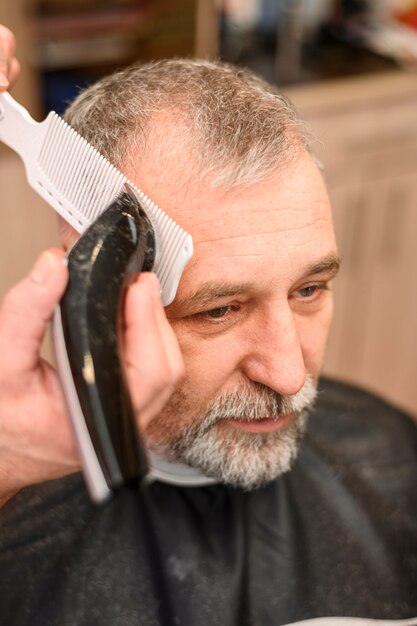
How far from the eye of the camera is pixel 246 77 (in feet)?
4.57

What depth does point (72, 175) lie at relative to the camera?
1223 mm

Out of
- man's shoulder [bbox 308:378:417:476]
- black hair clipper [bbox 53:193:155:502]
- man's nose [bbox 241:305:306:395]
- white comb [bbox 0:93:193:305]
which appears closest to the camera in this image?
black hair clipper [bbox 53:193:155:502]

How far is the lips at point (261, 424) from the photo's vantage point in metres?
1.36

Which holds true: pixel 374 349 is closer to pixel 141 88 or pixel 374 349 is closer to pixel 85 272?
pixel 141 88

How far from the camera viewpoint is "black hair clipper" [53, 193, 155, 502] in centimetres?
85

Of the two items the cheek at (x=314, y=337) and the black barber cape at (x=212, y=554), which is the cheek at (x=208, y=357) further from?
the black barber cape at (x=212, y=554)

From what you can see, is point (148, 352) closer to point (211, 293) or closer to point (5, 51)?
point (211, 293)

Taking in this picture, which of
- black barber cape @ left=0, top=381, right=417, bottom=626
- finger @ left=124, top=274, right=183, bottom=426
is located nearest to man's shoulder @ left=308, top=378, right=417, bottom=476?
black barber cape @ left=0, top=381, right=417, bottom=626

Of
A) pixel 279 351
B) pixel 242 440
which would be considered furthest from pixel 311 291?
pixel 242 440

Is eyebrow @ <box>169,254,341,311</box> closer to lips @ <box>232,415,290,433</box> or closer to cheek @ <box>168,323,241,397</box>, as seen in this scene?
cheek @ <box>168,323,241,397</box>

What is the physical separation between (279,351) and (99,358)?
44 cm

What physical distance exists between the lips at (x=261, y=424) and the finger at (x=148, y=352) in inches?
16.4

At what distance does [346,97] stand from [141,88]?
1.62 m

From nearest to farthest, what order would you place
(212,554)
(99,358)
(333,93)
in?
(99,358)
(212,554)
(333,93)
